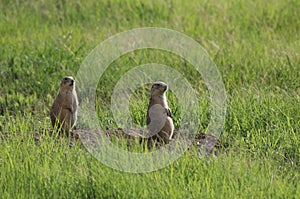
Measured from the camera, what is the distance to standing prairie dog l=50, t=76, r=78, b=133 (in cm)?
646

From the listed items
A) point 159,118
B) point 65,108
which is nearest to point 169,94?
point 65,108

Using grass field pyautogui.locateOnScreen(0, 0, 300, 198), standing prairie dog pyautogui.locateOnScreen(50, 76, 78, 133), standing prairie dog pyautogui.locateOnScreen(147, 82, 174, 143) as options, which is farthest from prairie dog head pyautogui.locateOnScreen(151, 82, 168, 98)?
standing prairie dog pyautogui.locateOnScreen(50, 76, 78, 133)

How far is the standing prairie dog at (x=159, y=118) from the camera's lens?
6.05 m

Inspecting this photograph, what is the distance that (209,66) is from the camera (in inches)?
359

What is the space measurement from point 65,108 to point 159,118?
2.94 ft

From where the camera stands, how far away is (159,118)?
238 inches

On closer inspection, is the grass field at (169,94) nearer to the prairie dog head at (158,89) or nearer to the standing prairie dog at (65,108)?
the standing prairie dog at (65,108)

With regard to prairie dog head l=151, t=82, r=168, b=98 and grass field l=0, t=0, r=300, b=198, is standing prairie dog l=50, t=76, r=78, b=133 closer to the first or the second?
grass field l=0, t=0, r=300, b=198

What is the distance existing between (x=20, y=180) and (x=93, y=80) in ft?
11.5

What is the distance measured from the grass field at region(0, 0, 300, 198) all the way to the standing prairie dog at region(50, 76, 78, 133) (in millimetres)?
161

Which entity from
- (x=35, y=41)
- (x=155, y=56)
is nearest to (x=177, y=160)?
(x=155, y=56)

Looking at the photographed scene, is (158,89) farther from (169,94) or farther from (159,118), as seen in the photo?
(169,94)

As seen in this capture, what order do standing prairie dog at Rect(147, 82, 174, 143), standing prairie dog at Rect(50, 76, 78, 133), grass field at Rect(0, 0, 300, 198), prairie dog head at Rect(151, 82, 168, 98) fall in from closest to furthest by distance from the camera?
grass field at Rect(0, 0, 300, 198) < standing prairie dog at Rect(147, 82, 174, 143) < prairie dog head at Rect(151, 82, 168, 98) < standing prairie dog at Rect(50, 76, 78, 133)

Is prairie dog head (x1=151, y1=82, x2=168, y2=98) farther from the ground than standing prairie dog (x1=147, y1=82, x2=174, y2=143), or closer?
farther from the ground
